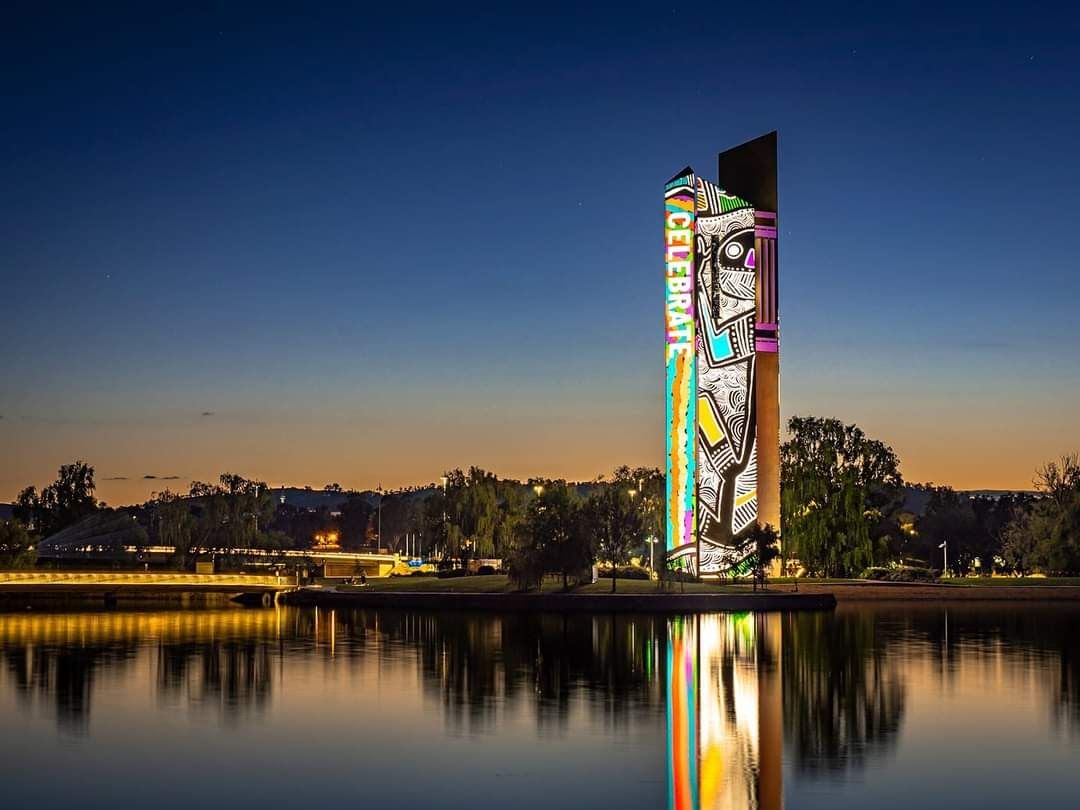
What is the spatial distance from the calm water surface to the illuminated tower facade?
91.6 feet

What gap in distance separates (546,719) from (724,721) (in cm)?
421

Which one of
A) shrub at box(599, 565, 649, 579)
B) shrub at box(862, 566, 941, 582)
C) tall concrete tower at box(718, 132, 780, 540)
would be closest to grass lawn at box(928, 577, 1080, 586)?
shrub at box(862, 566, 941, 582)

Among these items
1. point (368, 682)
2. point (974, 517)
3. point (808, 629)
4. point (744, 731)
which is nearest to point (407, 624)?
point (808, 629)

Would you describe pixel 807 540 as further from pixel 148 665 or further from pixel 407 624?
pixel 148 665

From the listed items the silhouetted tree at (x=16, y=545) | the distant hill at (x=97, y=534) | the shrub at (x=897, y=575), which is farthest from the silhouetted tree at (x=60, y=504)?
the shrub at (x=897, y=575)

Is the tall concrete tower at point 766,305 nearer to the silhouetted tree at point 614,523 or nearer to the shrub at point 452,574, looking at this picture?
the silhouetted tree at point 614,523

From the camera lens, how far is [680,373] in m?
87.6

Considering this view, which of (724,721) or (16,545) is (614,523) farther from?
(724,721)

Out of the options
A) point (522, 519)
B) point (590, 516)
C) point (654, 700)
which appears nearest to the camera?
point (654, 700)

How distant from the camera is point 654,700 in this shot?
36.9 m

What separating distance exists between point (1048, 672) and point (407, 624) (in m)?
30.4

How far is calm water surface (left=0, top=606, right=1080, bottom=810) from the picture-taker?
25.1m

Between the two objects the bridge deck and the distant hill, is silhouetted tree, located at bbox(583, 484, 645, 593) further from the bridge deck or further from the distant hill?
the distant hill

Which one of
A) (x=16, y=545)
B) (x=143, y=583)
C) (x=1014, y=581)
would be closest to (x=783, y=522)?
(x=1014, y=581)
